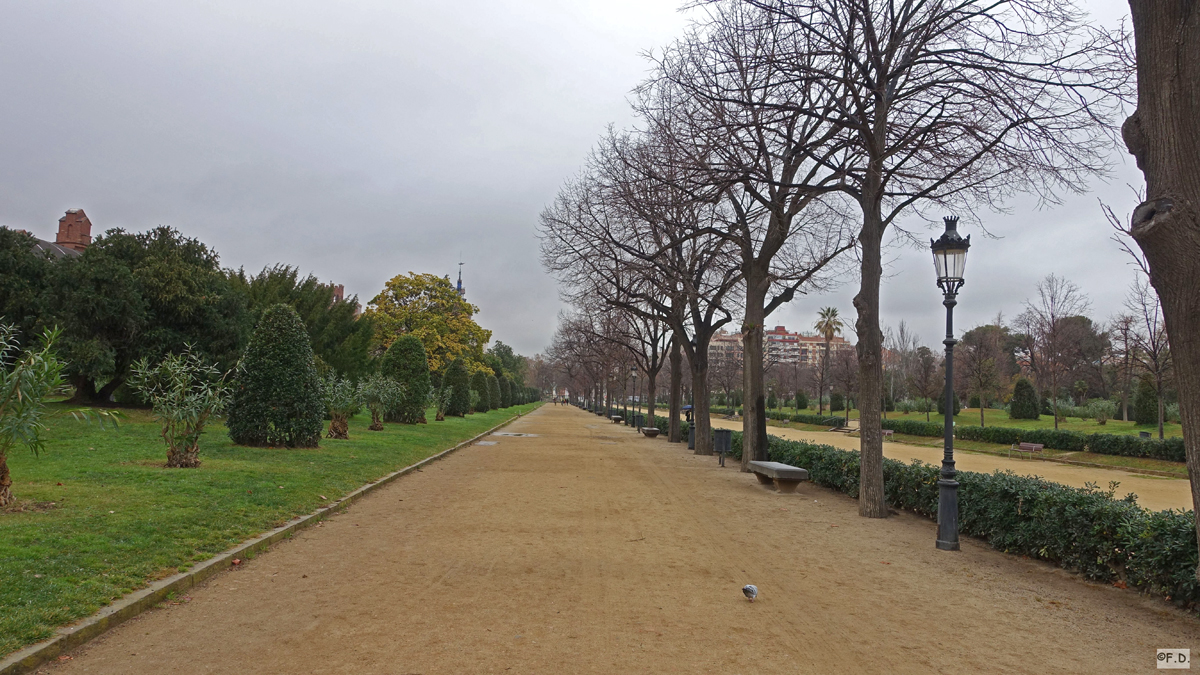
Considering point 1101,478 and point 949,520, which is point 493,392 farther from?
point 949,520

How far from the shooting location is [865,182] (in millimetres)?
11352

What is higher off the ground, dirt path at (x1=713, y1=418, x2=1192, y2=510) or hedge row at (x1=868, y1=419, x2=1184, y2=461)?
hedge row at (x1=868, y1=419, x2=1184, y2=461)

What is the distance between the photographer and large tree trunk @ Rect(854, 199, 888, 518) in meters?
11.0

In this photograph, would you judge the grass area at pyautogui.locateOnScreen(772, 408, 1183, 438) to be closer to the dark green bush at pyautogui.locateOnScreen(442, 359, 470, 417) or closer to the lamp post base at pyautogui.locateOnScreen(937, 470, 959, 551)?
the lamp post base at pyautogui.locateOnScreen(937, 470, 959, 551)

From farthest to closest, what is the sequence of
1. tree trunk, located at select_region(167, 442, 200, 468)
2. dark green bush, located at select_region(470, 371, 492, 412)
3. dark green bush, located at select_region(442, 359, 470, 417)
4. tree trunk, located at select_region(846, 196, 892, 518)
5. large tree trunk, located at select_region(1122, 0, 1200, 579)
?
dark green bush, located at select_region(470, 371, 492, 412) → dark green bush, located at select_region(442, 359, 470, 417) → tree trunk, located at select_region(846, 196, 892, 518) → tree trunk, located at select_region(167, 442, 200, 468) → large tree trunk, located at select_region(1122, 0, 1200, 579)

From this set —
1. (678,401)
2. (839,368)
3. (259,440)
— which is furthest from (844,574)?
(839,368)

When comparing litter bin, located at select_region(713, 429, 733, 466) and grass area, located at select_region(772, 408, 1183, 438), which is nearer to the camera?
litter bin, located at select_region(713, 429, 733, 466)

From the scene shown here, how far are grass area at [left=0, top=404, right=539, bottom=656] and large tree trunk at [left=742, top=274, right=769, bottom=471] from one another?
829 cm

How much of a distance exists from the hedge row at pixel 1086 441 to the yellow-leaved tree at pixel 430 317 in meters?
32.0

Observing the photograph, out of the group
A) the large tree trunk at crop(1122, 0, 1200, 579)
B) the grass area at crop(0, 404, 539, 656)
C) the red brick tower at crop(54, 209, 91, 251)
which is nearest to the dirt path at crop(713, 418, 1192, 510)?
the large tree trunk at crop(1122, 0, 1200, 579)

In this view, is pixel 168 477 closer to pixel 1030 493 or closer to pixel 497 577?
pixel 497 577

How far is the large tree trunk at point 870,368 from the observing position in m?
11.0

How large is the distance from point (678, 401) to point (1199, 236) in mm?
24643

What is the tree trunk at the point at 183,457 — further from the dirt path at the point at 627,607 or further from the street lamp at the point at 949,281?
the street lamp at the point at 949,281
